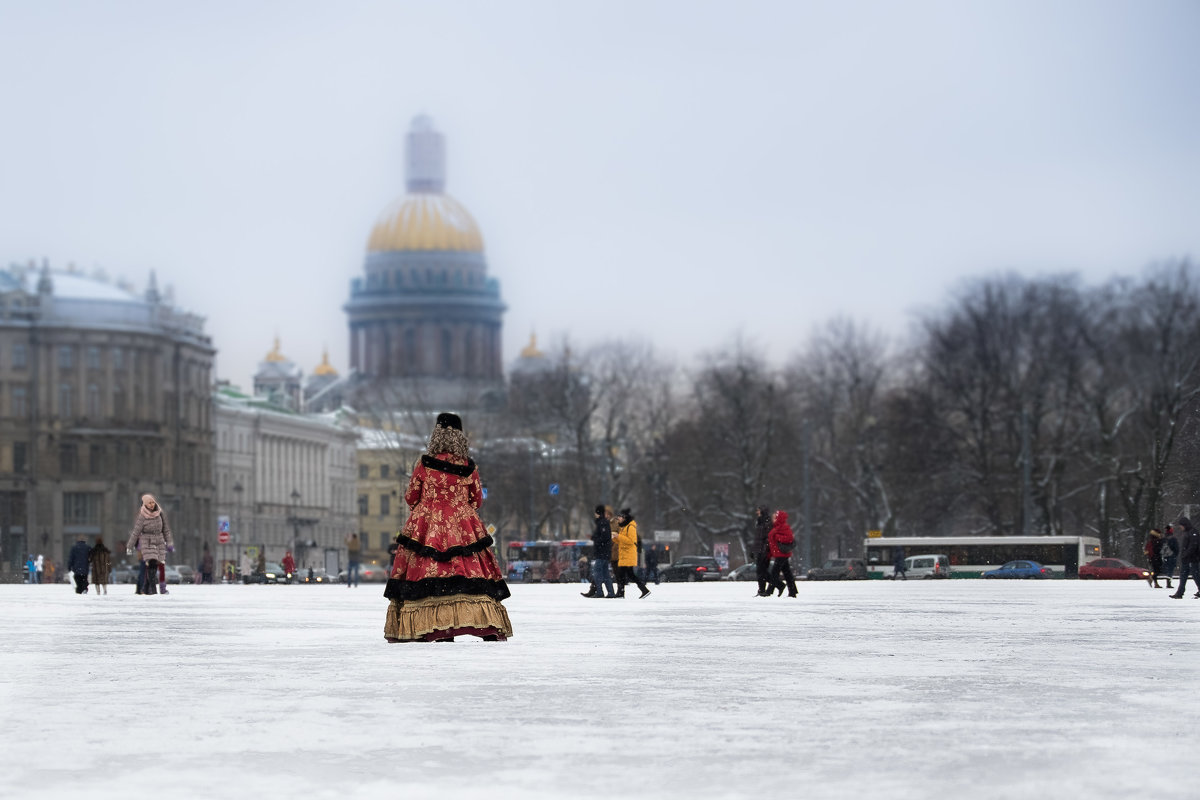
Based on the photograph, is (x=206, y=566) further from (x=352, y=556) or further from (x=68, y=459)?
(x=68, y=459)

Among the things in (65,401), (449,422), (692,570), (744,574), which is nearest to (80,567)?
(449,422)

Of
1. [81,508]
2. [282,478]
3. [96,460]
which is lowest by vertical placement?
[81,508]

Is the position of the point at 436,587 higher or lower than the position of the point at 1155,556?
lower

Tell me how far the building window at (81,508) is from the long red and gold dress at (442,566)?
4466 inches

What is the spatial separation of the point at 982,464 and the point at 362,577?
32.7 meters

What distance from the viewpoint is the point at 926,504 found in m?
79.6

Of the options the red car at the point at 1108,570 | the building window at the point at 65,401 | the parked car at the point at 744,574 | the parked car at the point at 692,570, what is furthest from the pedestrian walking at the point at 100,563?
the building window at the point at 65,401

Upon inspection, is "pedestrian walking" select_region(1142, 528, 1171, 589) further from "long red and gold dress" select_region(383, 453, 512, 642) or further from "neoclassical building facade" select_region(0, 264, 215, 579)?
"neoclassical building facade" select_region(0, 264, 215, 579)

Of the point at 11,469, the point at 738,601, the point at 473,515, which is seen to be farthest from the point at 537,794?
the point at 11,469

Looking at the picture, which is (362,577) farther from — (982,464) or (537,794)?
(537,794)

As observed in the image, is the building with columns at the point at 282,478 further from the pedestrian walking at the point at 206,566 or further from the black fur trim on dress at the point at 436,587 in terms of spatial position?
the black fur trim on dress at the point at 436,587

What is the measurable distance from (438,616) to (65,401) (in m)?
116

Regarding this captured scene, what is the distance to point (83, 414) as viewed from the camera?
132 metres

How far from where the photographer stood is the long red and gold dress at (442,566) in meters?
18.9
